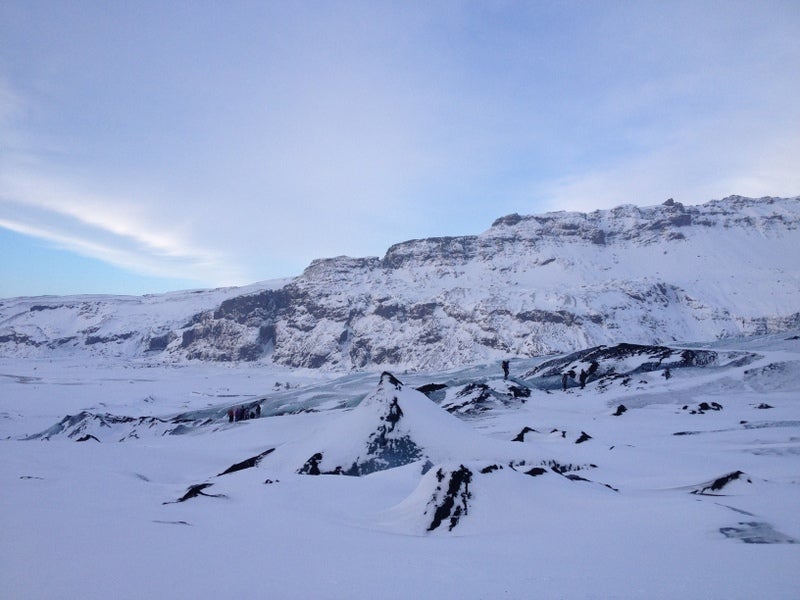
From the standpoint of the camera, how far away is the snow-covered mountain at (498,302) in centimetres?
9375

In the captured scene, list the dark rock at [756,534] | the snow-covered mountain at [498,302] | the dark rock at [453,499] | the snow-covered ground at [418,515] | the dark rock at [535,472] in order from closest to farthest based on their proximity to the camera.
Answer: the snow-covered ground at [418,515] → the dark rock at [756,534] → the dark rock at [453,499] → the dark rock at [535,472] → the snow-covered mountain at [498,302]

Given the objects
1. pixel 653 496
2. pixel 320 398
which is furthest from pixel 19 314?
pixel 653 496

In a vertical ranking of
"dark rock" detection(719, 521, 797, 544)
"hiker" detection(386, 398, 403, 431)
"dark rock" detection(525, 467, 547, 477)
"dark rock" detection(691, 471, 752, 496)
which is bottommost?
"dark rock" detection(691, 471, 752, 496)

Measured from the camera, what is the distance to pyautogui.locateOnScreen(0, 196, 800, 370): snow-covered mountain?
9375cm

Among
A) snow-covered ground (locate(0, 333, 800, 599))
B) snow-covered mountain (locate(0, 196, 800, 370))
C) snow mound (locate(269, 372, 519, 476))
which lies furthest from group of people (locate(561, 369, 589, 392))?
snow-covered mountain (locate(0, 196, 800, 370))

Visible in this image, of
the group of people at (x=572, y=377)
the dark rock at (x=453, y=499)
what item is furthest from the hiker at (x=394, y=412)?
the group of people at (x=572, y=377)

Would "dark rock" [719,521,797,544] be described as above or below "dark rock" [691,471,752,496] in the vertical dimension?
above

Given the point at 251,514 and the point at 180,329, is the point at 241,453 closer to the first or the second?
the point at 251,514

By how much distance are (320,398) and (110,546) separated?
105ft

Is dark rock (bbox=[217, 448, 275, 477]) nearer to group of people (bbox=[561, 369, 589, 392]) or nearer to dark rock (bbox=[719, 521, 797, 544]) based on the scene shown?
dark rock (bbox=[719, 521, 797, 544])

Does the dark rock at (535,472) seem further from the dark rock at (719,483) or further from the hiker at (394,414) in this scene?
the hiker at (394,414)

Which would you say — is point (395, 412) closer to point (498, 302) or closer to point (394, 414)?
point (394, 414)

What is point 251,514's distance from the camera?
5.53 meters

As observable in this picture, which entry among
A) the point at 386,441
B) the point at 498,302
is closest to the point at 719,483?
the point at 386,441
